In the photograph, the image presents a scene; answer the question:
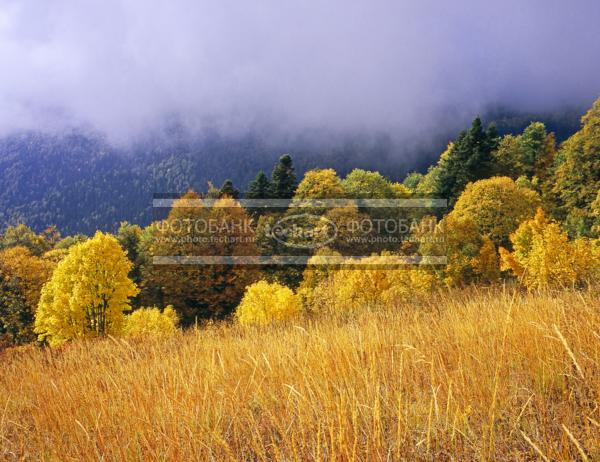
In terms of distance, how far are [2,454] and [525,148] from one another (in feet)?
184

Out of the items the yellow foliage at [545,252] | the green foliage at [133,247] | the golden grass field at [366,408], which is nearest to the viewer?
the golden grass field at [366,408]

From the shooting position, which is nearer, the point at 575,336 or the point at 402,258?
the point at 575,336

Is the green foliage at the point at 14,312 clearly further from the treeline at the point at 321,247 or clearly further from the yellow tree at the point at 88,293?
the yellow tree at the point at 88,293

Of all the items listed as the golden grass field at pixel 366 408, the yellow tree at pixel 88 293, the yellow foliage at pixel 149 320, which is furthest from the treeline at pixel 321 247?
the golden grass field at pixel 366 408

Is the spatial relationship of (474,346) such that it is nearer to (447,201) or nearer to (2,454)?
(2,454)

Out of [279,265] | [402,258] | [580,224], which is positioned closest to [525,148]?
[580,224]

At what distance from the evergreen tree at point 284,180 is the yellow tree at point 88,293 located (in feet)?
92.4

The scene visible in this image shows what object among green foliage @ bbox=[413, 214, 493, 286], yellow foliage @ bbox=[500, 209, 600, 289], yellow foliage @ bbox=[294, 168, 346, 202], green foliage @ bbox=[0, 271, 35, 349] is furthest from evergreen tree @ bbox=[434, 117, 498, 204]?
green foliage @ bbox=[0, 271, 35, 349]

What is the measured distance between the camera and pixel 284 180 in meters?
54.1

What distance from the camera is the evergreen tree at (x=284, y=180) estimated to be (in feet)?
175

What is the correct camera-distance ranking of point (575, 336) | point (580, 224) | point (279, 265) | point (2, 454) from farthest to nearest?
point (279, 265)
point (580, 224)
point (575, 336)
point (2, 454)

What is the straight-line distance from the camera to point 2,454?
294cm

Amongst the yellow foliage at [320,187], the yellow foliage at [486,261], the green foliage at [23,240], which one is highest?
the yellow foliage at [320,187]

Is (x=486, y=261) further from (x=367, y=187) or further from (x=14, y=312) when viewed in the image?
(x=14, y=312)
